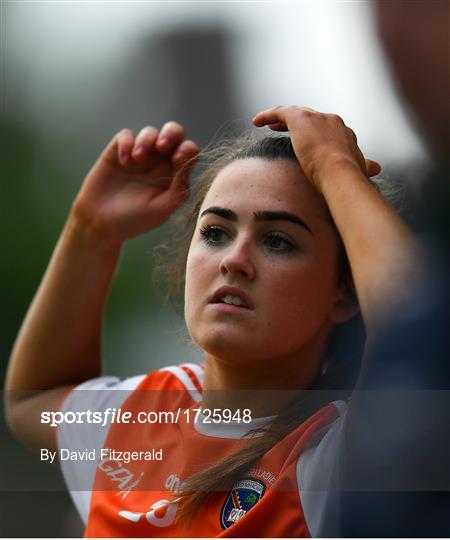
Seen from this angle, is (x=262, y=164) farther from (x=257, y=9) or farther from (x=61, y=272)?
(x=61, y=272)

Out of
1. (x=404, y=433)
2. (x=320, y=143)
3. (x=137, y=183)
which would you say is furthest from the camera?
(x=137, y=183)

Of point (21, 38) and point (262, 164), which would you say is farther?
point (21, 38)

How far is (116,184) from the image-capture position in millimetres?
1107

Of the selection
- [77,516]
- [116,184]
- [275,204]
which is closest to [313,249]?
[275,204]

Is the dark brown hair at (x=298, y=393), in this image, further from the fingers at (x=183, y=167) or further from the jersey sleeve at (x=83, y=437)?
the jersey sleeve at (x=83, y=437)

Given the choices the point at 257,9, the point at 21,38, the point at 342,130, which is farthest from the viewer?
the point at 21,38

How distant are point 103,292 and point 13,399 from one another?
0.20m

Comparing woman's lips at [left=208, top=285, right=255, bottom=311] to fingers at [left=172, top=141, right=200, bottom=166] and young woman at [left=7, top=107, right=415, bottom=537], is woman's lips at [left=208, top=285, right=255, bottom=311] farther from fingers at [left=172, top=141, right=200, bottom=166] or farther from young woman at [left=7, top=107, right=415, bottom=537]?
fingers at [left=172, top=141, right=200, bottom=166]

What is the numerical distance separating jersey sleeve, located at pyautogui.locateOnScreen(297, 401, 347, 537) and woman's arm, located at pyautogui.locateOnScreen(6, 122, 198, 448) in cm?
43

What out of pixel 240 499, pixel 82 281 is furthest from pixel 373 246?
pixel 82 281

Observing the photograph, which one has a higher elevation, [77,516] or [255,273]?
[255,273]

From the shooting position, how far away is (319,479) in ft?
2.44

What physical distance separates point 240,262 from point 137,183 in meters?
0.34

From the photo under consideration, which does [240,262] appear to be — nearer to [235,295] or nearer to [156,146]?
[235,295]
